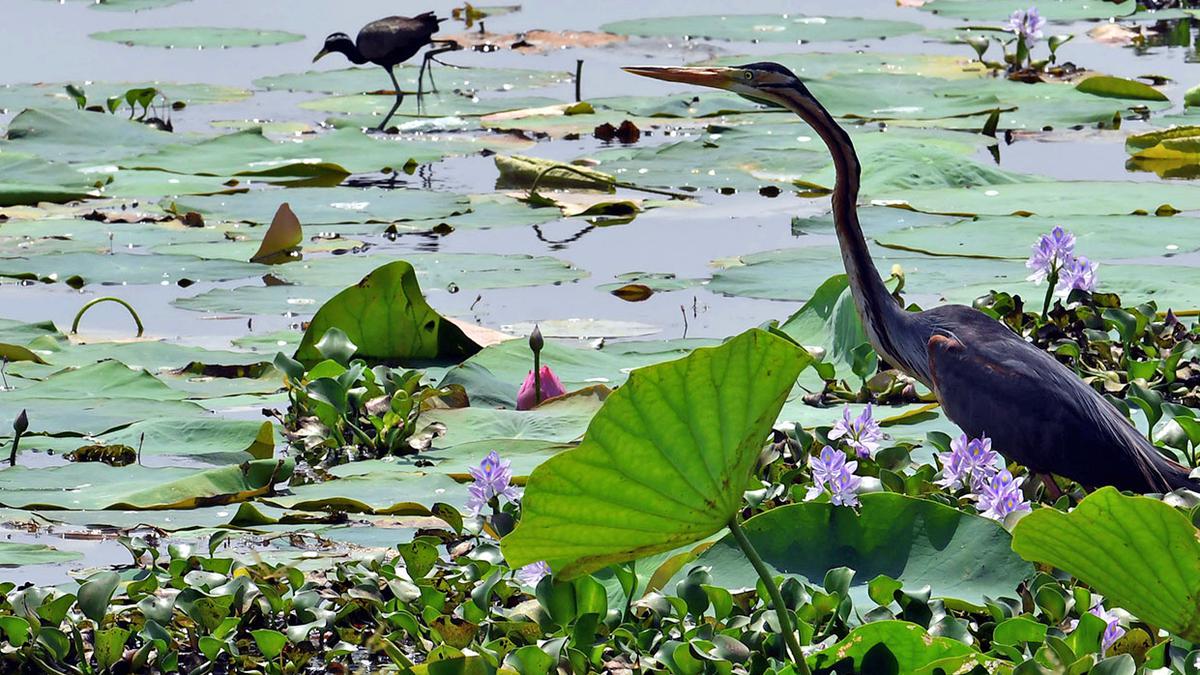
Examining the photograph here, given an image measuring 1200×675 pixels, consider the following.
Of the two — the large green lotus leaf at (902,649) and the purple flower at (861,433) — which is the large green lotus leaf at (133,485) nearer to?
the purple flower at (861,433)

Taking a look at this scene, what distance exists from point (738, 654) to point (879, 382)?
2092 mm

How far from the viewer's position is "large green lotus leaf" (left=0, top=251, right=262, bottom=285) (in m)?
6.14

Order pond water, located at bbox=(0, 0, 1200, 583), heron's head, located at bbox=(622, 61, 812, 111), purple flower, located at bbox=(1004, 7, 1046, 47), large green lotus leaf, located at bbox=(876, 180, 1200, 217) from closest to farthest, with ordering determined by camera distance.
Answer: heron's head, located at bbox=(622, 61, 812, 111) → pond water, located at bbox=(0, 0, 1200, 583) → large green lotus leaf, located at bbox=(876, 180, 1200, 217) → purple flower, located at bbox=(1004, 7, 1046, 47)

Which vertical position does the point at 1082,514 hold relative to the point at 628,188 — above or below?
above

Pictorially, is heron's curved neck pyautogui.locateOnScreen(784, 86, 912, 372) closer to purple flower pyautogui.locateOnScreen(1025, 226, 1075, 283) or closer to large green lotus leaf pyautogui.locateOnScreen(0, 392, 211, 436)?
purple flower pyautogui.locateOnScreen(1025, 226, 1075, 283)

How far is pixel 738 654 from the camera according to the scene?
2.78 m

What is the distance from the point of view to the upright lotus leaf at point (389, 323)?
5.01 meters

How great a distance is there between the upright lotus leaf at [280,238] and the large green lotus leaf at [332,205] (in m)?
0.71

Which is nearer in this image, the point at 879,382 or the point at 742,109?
the point at 879,382

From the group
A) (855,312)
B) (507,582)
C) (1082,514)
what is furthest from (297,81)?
(1082,514)

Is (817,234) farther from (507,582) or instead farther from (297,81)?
(297,81)

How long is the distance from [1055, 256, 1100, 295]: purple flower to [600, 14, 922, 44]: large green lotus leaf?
7694 mm

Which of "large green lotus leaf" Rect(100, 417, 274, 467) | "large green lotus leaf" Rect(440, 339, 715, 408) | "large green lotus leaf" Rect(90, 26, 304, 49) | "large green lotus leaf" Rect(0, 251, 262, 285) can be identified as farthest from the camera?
"large green lotus leaf" Rect(90, 26, 304, 49)

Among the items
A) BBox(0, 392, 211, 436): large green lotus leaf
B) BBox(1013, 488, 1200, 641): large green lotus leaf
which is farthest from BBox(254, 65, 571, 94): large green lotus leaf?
BBox(1013, 488, 1200, 641): large green lotus leaf
